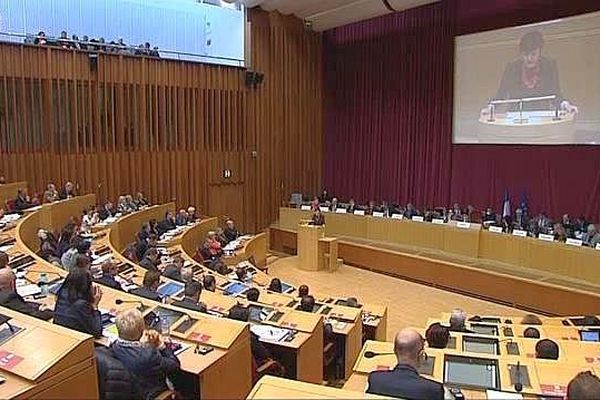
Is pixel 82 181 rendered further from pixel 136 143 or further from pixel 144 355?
pixel 144 355

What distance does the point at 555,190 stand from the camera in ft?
41.1

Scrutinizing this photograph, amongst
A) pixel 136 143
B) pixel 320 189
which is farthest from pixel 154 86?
pixel 320 189

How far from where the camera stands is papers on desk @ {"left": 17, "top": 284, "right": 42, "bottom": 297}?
512 centimetres

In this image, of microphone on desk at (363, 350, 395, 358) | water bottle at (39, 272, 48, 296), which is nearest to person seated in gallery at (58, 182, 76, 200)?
water bottle at (39, 272, 48, 296)

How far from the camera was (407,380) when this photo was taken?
2.72 m

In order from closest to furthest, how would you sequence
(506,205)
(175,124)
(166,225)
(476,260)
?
1. (166,225)
2. (476,260)
3. (506,205)
4. (175,124)

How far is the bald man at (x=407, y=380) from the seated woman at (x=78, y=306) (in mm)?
2028

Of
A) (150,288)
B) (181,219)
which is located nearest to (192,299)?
(150,288)

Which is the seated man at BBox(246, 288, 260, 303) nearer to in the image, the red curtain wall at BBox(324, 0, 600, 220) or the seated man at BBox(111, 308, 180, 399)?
the seated man at BBox(111, 308, 180, 399)

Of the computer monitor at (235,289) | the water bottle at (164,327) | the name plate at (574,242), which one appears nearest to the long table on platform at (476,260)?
the name plate at (574,242)

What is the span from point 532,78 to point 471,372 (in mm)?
10192

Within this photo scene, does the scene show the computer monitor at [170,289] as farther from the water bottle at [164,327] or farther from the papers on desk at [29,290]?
the water bottle at [164,327]

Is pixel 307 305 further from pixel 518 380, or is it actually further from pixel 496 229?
pixel 496 229

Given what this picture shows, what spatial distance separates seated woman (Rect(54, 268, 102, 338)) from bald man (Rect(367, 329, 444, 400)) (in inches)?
79.8
